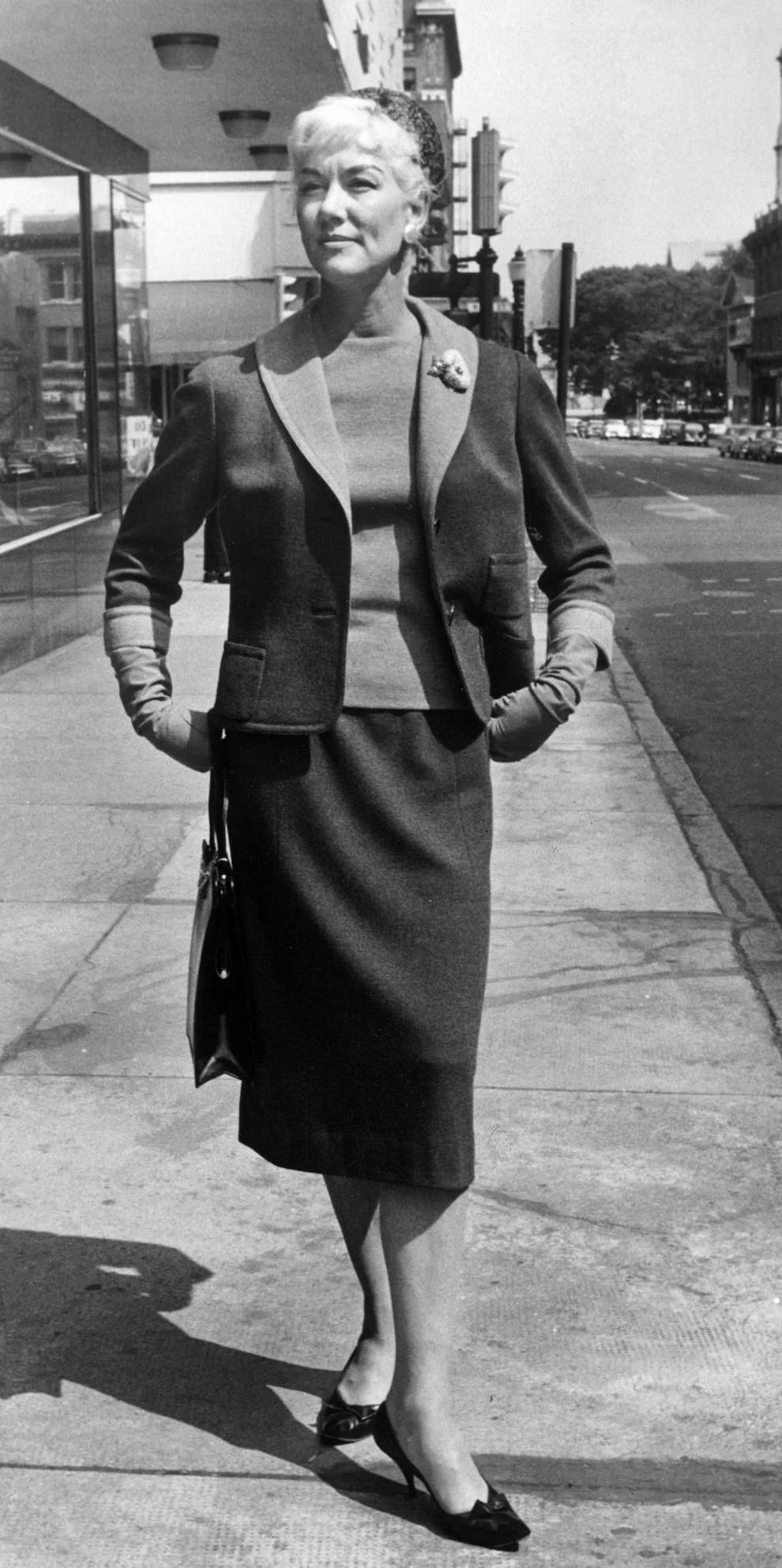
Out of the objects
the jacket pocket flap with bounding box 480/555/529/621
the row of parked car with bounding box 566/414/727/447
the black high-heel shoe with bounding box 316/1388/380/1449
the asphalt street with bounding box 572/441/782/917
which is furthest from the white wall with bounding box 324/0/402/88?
the row of parked car with bounding box 566/414/727/447

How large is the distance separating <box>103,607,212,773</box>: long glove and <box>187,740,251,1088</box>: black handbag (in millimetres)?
43

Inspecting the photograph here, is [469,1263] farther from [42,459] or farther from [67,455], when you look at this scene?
[67,455]

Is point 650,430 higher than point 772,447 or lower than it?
lower

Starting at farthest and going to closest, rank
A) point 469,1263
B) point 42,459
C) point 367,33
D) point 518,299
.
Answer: point 518,299, point 367,33, point 42,459, point 469,1263

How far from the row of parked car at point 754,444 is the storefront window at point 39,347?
2434 inches

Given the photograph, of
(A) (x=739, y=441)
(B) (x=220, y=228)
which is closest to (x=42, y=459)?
(B) (x=220, y=228)

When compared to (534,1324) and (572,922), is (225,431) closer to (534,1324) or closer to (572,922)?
(534,1324)

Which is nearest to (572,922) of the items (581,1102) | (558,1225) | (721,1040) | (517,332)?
(721,1040)

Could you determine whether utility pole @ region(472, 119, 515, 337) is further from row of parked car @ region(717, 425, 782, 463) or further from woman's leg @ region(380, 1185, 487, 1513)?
row of parked car @ region(717, 425, 782, 463)

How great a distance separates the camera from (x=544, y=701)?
2.84 m

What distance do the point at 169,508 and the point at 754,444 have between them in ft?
249

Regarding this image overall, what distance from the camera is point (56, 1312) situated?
350 cm

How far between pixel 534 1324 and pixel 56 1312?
85cm

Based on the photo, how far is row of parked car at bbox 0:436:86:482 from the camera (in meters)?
12.0
